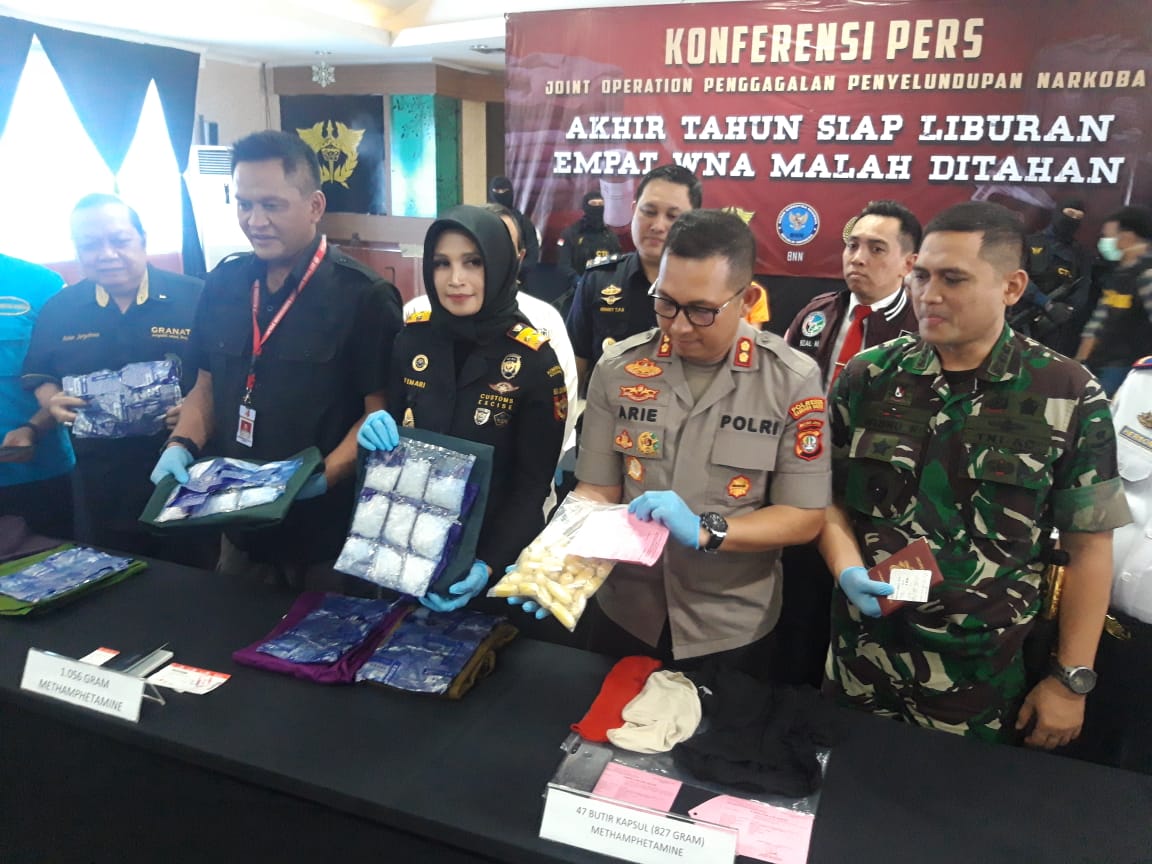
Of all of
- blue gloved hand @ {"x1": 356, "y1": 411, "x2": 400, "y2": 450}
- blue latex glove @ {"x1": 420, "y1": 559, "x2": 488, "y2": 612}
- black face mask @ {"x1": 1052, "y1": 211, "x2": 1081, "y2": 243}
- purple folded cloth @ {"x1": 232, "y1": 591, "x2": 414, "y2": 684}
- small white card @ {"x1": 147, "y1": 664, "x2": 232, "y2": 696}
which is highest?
black face mask @ {"x1": 1052, "y1": 211, "x2": 1081, "y2": 243}

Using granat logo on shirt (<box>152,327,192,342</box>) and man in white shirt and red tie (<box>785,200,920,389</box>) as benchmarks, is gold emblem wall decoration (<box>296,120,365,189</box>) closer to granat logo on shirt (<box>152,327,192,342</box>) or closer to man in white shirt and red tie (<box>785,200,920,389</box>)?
granat logo on shirt (<box>152,327,192,342</box>)

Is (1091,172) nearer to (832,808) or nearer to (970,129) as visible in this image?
(970,129)

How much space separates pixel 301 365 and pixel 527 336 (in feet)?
2.13

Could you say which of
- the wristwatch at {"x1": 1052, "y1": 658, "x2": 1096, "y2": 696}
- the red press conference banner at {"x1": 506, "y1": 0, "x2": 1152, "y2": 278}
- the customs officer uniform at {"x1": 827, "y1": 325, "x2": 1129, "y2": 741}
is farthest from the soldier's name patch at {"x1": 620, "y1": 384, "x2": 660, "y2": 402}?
the red press conference banner at {"x1": 506, "y1": 0, "x2": 1152, "y2": 278}

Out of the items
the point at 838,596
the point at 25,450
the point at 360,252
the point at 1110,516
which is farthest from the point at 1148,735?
the point at 360,252

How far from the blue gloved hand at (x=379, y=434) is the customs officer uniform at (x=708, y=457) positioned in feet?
1.31

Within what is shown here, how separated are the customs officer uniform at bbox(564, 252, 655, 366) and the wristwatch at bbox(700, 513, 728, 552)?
4.89ft

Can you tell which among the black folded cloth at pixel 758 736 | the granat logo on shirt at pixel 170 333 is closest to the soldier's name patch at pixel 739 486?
the black folded cloth at pixel 758 736

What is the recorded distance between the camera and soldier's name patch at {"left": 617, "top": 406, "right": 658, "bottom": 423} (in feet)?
5.25

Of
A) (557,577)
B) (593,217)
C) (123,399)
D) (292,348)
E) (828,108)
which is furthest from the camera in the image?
(593,217)

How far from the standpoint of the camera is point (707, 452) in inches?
61.6

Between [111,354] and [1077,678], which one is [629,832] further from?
[111,354]

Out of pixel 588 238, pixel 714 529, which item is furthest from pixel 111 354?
Result: pixel 588 238

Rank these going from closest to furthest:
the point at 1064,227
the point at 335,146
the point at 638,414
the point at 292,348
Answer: the point at 638,414, the point at 292,348, the point at 1064,227, the point at 335,146
